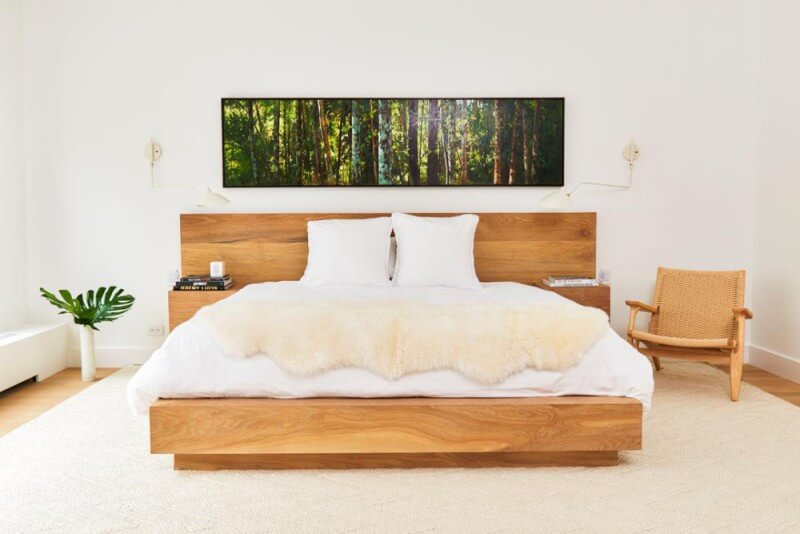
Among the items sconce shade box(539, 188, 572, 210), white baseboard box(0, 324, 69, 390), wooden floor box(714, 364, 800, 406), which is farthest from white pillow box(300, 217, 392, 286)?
wooden floor box(714, 364, 800, 406)

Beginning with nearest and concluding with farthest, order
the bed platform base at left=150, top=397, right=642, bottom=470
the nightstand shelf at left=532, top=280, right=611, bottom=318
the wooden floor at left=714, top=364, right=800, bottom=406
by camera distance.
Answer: the bed platform base at left=150, top=397, right=642, bottom=470
the wooden floor at left=714, top=364, right=800, bottom=406
the nightstand shelf at left=532, top=280, right=611, bottom=318

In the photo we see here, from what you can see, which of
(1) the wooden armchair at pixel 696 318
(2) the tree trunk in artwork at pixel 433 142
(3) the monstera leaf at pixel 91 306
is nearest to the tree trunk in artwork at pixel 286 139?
(2) the tree trunk in artwork at pixel 433 142

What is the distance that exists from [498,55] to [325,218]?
1727 mm

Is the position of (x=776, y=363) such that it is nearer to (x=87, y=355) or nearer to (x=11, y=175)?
Answer: (x=87, y=355)

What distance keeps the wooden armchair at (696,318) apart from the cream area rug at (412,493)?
1.99 feet

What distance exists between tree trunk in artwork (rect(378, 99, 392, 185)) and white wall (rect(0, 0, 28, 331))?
2.54m

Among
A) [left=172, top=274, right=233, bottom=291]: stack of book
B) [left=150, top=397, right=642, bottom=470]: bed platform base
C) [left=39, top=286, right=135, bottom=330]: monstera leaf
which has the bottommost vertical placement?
[left=150, top=397, right=642, bottom=470]: bed platform base

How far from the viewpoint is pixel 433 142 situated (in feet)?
14.5

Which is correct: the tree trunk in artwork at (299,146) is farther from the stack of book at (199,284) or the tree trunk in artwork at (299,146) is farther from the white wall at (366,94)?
the stack of book at (199,284)

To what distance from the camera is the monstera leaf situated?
153 inches

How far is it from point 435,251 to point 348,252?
0.56 meters

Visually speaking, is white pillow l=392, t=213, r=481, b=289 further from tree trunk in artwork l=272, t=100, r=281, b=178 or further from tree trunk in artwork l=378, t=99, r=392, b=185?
tree trunk in artwork l=272, t=100, r=281, b=178

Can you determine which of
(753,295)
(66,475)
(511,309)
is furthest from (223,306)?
(753,295)

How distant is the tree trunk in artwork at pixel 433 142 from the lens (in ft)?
14.4
